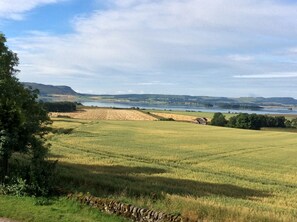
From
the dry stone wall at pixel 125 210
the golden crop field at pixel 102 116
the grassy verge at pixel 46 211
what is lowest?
the golden crop field at pixel 102 116

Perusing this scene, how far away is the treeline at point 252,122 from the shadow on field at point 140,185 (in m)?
107

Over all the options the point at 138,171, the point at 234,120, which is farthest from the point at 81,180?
the point at 234,120

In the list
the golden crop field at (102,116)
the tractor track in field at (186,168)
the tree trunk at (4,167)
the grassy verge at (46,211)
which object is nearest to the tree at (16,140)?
the tree trunk at (4,167)

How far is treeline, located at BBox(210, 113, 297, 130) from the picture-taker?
444ft

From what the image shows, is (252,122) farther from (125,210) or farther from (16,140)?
(125,210)

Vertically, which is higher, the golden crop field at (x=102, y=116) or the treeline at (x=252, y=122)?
the treeline at (x=252, y=122)

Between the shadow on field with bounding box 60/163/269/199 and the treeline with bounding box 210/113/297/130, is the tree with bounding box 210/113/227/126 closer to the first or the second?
the treeline with bounding box 210/113/297/130

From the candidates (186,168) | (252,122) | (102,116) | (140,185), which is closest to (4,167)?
(140,185)

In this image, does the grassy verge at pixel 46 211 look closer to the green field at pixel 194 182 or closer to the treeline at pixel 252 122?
the green field at pixel 194 182

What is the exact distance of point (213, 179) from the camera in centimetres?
3017

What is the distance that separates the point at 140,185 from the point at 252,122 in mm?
119244

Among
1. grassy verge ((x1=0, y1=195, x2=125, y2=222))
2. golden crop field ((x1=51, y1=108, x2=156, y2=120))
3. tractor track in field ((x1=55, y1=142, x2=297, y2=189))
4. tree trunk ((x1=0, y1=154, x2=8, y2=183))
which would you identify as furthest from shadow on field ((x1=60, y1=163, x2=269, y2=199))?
golden crop field ((x1=51, y1=108, x2=156, y2=120))

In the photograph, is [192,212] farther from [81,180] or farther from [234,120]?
[234,120]

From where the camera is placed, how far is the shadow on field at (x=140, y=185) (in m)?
16.9
